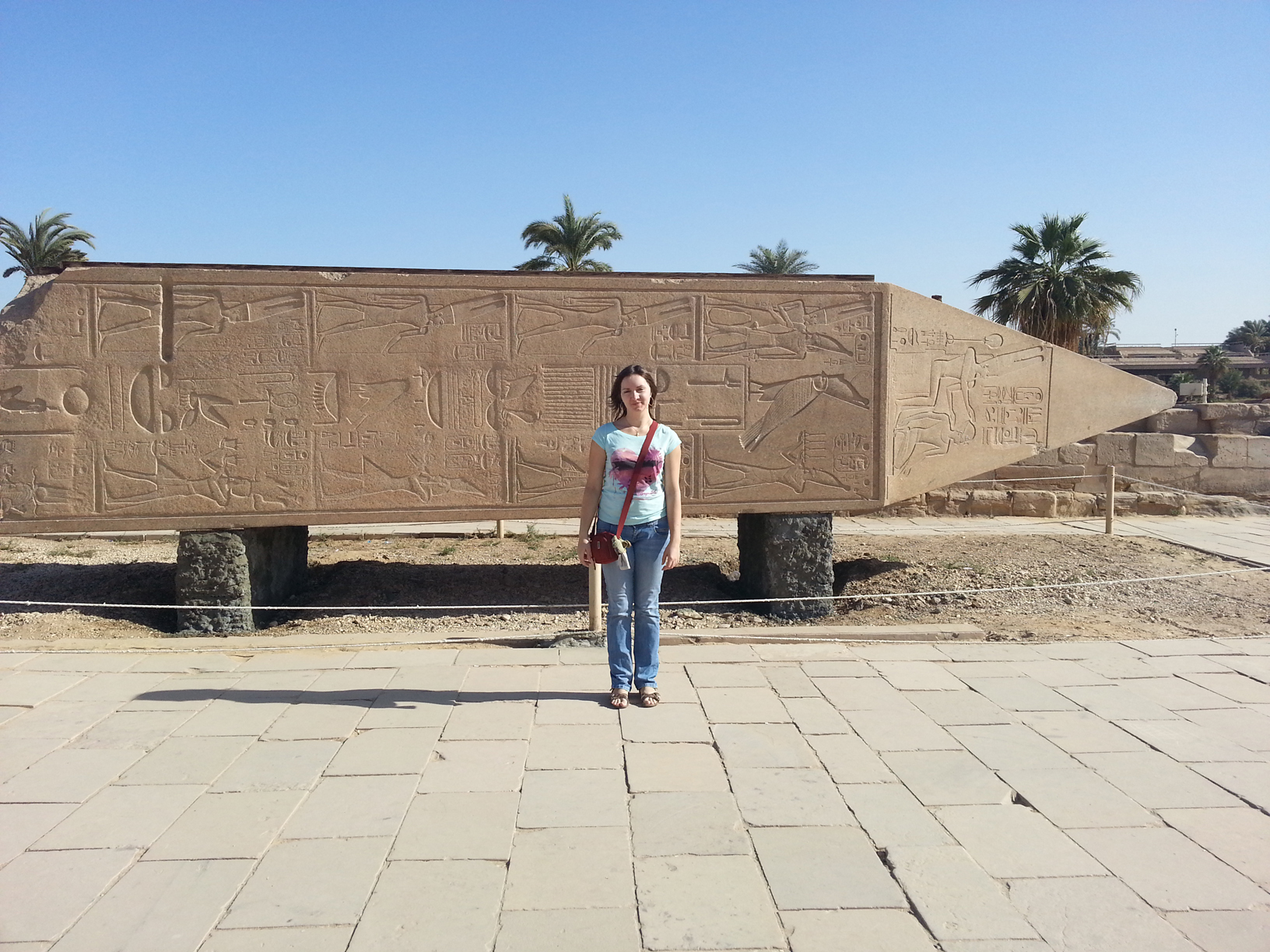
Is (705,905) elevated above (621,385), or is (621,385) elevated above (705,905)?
(621,385)

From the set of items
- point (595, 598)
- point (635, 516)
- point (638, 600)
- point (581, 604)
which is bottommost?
point (581, 604)

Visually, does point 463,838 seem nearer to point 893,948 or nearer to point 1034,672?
point 893,948

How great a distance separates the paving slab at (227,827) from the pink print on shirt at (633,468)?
5.70ft

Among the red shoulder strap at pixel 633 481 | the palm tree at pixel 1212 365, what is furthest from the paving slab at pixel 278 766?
the palm tree at pixel 1212 365

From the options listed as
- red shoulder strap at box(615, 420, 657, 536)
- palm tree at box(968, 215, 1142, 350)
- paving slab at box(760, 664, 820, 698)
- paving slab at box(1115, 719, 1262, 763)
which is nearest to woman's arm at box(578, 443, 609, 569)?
red shoulder strap at box(615, 420, 657, 536)

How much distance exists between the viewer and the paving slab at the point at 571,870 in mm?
2309

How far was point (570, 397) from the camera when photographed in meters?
6.08

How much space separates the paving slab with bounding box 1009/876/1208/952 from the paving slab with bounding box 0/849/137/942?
250 centimetres

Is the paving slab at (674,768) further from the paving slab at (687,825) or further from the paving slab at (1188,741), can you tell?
the paving slab at (1188,741)

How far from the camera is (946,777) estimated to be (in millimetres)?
3092

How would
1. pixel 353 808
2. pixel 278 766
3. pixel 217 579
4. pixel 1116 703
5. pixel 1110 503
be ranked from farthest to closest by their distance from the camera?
1. pixel 1110 503
2. pixel 217 579
3. pixel 1116 703
4. pixel 278 766
5. pixel 353 808

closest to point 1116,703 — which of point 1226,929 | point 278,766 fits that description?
point 1226,929

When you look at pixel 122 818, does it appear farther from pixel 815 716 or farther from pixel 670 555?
pixel 815 716

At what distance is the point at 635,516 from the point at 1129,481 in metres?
10.3
